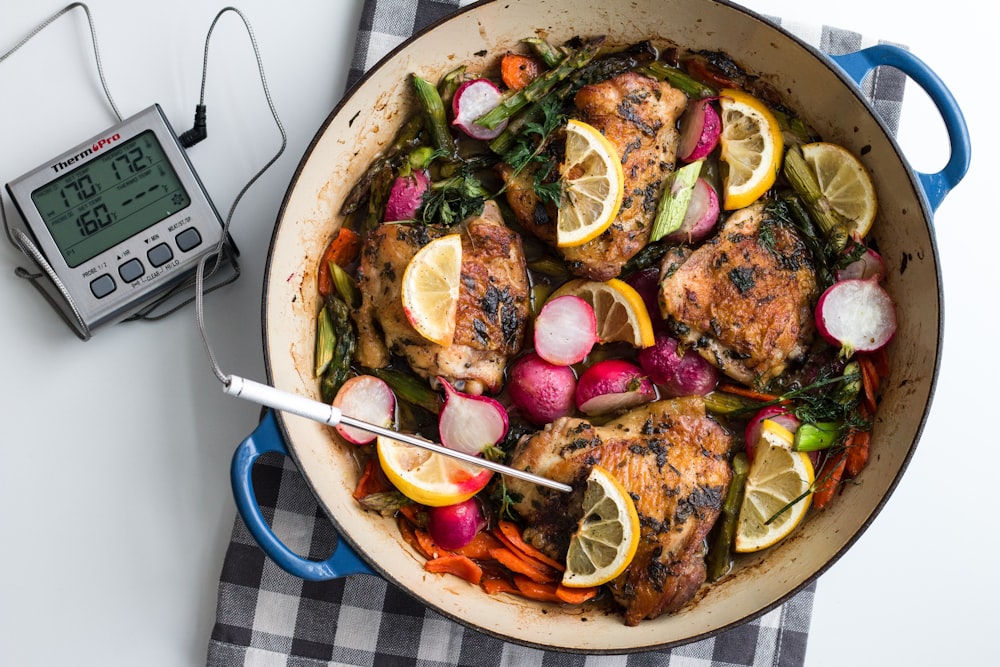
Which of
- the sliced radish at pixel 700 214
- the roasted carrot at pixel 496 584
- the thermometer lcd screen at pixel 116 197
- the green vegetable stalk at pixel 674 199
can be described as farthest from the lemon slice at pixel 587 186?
the thermometer lcd screen at pixel 116 197

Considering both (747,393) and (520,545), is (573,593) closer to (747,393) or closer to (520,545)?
(520,545)

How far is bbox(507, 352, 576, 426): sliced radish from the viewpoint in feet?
9.06

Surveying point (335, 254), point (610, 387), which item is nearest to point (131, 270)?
point (335, 254)

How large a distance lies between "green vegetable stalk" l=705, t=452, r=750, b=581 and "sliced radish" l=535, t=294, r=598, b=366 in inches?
25.8

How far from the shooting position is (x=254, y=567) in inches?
112

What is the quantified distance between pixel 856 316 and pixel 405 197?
157 centimetres

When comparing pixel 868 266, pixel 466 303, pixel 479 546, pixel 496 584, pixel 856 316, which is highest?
pixel 868 266

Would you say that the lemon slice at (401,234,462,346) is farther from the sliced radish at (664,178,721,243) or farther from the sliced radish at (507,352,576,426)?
the sliced radish at (664,178,721,243)

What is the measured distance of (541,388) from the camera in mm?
2756

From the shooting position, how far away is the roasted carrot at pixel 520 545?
2.69m

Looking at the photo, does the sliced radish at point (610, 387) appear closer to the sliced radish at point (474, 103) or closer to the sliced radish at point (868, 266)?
the sliced radish at point (868, 266)

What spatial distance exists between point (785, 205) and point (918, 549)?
1.43m

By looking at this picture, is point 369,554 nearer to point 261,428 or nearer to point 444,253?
point 261,428

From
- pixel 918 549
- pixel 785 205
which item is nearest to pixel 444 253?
pixel 785 205
